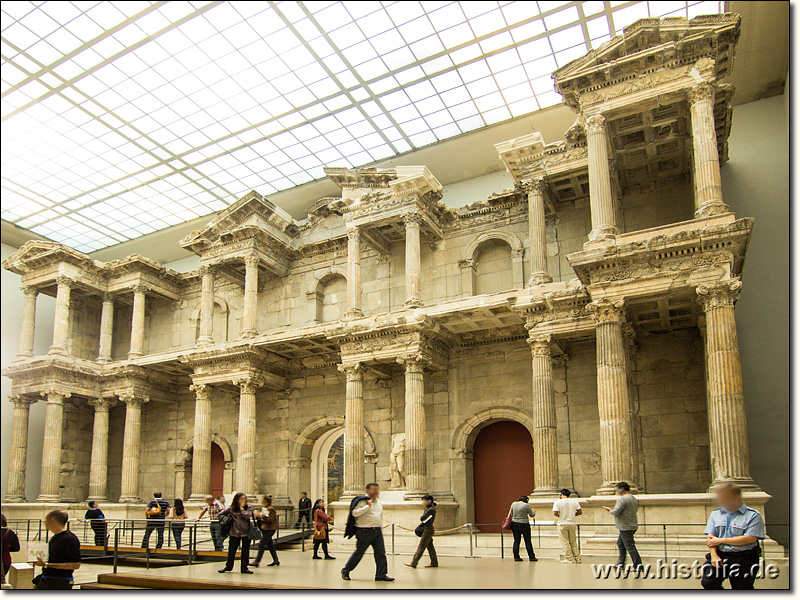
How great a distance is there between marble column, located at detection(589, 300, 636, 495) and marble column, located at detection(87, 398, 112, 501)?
18571mm

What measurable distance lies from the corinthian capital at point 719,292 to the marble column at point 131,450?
64.6ft

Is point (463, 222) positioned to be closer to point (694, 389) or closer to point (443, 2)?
point (443, 2)

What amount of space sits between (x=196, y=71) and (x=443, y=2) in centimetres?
800

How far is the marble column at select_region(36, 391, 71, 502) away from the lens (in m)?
25.2

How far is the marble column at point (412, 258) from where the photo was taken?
20.6 meters

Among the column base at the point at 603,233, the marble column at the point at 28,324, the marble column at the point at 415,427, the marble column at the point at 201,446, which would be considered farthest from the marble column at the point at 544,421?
the marble column at the point at 28,324

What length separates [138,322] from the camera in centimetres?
2680

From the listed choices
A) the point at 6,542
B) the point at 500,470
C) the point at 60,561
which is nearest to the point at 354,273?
the point at 500,470

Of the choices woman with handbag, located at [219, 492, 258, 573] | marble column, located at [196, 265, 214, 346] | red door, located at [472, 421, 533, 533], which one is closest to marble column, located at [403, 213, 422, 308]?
red door, located at [472, 421, 533, 533]

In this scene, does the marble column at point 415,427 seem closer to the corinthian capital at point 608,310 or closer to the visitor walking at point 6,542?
the corinthian capital at point 608,310

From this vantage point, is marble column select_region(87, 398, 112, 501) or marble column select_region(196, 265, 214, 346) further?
marble column select_region(87, 398, 112, 501)

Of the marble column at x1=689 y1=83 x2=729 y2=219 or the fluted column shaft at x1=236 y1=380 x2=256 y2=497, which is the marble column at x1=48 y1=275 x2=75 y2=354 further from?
the marble column at x1=689 y1=83 x2=729 y2=219

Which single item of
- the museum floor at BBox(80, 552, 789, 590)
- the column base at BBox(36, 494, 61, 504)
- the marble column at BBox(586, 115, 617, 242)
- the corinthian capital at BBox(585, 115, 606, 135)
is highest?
the corinthian capital at BBox(585, 115, 606, 135)

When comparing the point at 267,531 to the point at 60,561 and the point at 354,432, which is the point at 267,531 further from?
the point at 354,432
